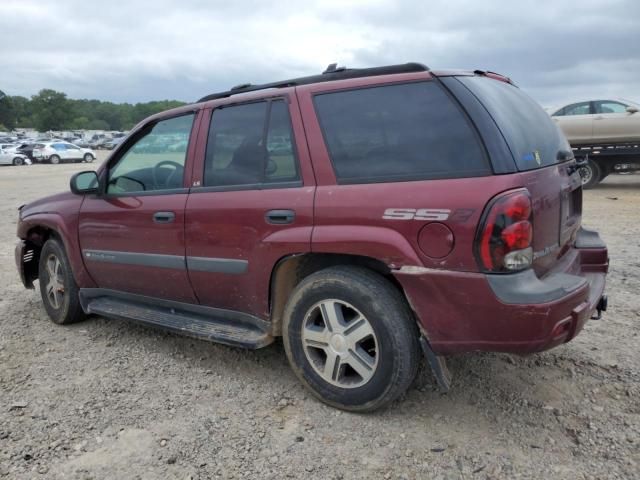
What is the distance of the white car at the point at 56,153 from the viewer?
35.7 m

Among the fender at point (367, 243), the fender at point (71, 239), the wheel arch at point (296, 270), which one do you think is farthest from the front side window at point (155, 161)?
the fender at point (367, 243)

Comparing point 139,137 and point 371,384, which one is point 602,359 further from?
point 139,137

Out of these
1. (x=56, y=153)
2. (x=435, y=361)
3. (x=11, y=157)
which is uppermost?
(x=56, y=153)

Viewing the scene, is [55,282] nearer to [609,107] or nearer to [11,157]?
[609,107]

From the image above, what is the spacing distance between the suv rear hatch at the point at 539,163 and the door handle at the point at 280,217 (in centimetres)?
114

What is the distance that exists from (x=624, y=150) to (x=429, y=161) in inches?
458

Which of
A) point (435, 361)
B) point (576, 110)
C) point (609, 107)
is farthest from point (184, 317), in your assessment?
point (609, 107)

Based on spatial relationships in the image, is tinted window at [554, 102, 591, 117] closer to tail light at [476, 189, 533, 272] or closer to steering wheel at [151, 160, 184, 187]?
steering wheel at [151, 160, 184, 187]

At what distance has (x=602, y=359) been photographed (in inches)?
139

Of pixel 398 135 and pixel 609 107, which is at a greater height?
pixel 609 107

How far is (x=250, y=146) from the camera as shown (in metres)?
3.33

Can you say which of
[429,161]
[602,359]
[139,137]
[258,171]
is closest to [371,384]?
[429,161]

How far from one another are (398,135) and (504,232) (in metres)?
0.75

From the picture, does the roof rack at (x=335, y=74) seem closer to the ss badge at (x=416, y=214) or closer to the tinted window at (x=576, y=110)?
the ss badge at (x=416, y=214)
